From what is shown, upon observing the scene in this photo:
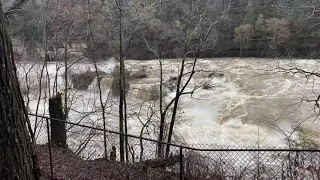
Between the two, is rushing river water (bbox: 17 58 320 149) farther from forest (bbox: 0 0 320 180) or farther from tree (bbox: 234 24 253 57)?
tree (bbox: 234 24 253 57)

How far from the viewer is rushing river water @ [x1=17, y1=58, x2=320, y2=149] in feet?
48.8

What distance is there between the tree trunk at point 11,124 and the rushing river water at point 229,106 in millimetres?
9511

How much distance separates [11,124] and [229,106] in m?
16.6

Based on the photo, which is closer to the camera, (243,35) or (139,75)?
(139,75)

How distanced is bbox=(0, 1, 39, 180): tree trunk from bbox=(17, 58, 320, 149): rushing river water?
9.51m

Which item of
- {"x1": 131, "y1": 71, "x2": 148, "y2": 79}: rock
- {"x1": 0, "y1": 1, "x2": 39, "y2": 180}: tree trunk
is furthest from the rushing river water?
{"x1": 0, "y1": 1, "x2": 39, "y2": 180}: tree trunk

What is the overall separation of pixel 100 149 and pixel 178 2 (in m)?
17.9

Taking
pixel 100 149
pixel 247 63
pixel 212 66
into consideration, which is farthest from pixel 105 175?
pixel 247 63

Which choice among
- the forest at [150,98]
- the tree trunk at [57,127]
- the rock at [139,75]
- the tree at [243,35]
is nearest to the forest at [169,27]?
the tree at [243,35]

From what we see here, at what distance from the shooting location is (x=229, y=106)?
1856 centimetres

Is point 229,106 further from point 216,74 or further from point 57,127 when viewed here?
point 57,127

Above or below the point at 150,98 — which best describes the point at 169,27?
above

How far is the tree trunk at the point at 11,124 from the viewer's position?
2570 millimetres

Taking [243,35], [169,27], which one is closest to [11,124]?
[169,27]
